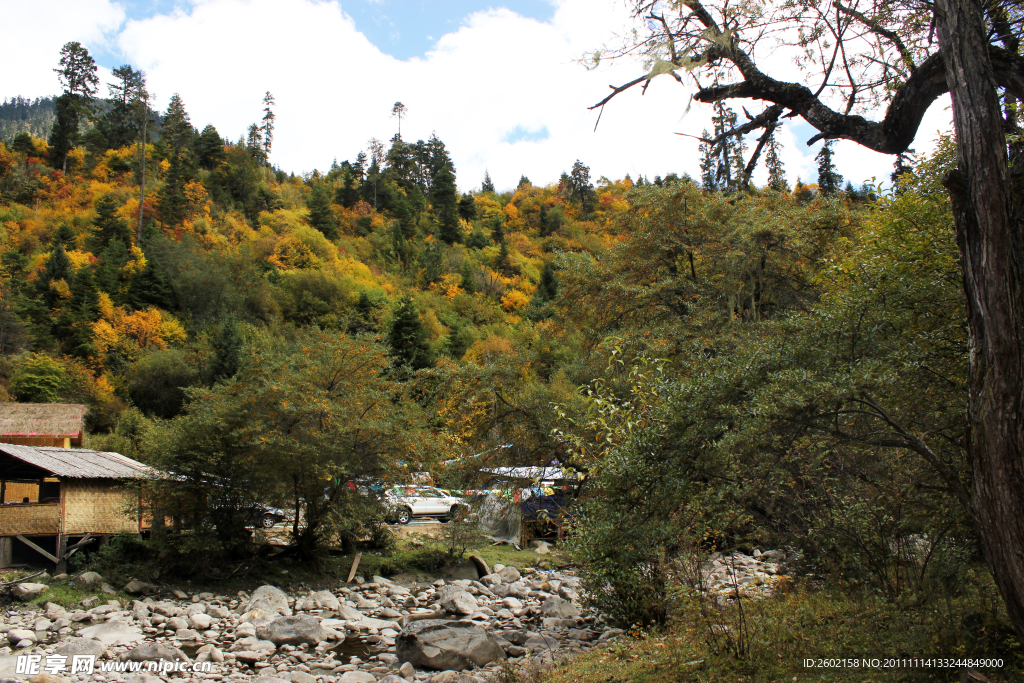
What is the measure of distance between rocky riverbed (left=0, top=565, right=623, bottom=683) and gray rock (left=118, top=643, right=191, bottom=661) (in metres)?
0.02

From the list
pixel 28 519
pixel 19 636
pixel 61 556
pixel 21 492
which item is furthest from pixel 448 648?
pixel 21 492

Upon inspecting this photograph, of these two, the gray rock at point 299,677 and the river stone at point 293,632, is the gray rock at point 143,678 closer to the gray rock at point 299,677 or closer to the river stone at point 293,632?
the gray rock at point 299,677

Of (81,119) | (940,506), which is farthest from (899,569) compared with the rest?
(81,119)

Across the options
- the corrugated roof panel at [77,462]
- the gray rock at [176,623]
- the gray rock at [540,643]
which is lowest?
the gray rock at [540,643]

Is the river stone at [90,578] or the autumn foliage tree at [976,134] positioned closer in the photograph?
the autumn foliage tree at [976,134]

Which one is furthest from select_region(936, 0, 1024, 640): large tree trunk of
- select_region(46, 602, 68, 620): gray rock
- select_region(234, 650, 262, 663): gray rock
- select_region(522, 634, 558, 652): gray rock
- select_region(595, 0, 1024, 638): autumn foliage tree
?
select_region(46, 602, 68, 620): gray rock

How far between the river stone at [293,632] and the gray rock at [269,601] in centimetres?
141

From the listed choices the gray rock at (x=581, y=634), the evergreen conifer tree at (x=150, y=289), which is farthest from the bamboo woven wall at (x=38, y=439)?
the evergreen conifer tree at (x=150, y=289)

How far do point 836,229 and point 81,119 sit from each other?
7499cm

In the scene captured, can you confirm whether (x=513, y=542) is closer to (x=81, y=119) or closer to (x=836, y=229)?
(x=836, y=229)

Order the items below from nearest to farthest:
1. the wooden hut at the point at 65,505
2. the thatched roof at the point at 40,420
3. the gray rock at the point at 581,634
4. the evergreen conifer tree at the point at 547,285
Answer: the gray rock at the point at 581,634
the wooden hut at the point at 65,505
the thatched roof at the point at 40,420
the evergreen conifer tree at the point at 547,285

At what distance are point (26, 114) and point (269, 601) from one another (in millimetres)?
166287

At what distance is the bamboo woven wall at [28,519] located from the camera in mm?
13688

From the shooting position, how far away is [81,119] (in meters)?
64.3
